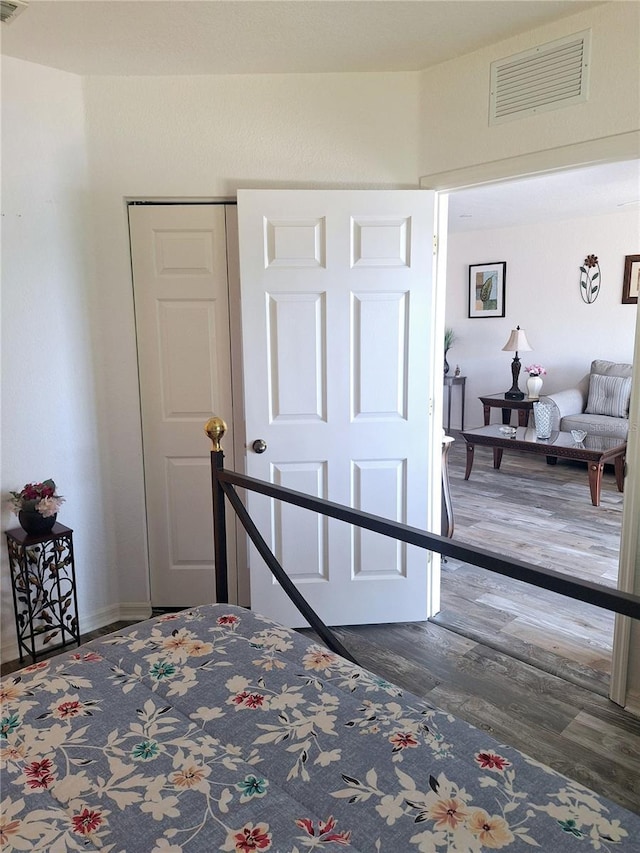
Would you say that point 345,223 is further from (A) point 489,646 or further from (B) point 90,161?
(A) point 489,646

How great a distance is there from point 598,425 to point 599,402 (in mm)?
464

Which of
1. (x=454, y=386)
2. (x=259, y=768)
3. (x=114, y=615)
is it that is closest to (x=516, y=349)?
(x=454, y=386)

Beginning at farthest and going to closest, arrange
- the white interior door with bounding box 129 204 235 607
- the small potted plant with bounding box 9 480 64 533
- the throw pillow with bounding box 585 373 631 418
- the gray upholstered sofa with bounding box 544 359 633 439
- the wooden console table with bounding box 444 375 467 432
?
the wooden console table with bounding box 444 375 467 432
the throw pillow with bounding box 585 373 631 418
the gray upholstered sofa with bounding box 544 359 633 439
the white interior door with bounding box 129 204 235 607
the small potted plant with bounding box 9 480 64 533

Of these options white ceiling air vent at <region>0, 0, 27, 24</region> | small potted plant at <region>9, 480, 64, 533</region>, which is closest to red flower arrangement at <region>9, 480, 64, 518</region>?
small potted plant at <region>9, 480, 64, 533</region>

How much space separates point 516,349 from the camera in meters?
6.55

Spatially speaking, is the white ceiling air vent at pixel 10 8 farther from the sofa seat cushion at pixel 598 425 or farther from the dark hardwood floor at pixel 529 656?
the sofa seat cushion at pixel 598 425

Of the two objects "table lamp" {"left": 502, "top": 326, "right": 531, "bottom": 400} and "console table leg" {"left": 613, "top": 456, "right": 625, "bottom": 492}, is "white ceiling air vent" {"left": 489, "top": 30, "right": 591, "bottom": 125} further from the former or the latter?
"table lamp" {"left": 502, "top": 326, "right": 531, "bottom": 400}

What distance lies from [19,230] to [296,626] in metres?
2.13

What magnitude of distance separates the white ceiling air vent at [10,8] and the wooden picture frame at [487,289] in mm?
5977

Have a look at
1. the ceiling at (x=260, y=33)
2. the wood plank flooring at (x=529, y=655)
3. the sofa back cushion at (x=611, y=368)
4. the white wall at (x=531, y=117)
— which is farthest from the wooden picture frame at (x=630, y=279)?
the ceiling at (x=260, y=33)

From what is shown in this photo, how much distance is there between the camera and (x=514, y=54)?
2346 mm

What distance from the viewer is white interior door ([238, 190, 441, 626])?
2650 mm

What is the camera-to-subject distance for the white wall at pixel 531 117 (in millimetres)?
2090

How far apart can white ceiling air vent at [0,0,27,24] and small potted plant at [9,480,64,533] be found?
5.56 ft
